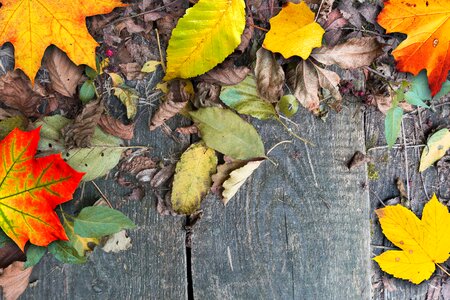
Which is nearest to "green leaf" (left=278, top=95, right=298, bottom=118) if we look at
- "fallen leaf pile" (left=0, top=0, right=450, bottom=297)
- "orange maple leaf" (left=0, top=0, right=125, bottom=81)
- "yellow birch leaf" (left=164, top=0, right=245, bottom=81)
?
"fallen leaf pile" (left=0, top=0, right=450, bottom=297)

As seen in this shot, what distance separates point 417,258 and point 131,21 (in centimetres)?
117

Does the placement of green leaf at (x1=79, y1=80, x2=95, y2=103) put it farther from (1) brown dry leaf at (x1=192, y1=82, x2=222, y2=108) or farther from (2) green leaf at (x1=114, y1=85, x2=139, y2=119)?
(1) brown dry leaf at (x1=192, y1=82, x2=222, y2=108)

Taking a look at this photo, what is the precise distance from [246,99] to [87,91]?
1.57ft

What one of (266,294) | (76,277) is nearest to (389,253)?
(266,294)

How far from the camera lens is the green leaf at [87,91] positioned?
1576mm

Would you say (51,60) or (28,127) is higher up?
(51,60)

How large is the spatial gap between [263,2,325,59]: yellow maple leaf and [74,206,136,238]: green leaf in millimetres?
670

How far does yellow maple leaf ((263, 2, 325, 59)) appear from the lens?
5.12 ft

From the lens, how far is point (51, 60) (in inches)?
61.6

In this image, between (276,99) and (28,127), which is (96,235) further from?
(276,99)

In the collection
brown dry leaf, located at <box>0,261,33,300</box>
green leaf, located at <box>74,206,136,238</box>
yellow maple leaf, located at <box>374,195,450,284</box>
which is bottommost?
yellow maple leaf, located at <box>374,195,450,284</box>

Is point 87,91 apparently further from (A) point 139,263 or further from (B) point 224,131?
(A) point 139,263

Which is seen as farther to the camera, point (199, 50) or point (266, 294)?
point (266, 294)

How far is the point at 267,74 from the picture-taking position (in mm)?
1600
